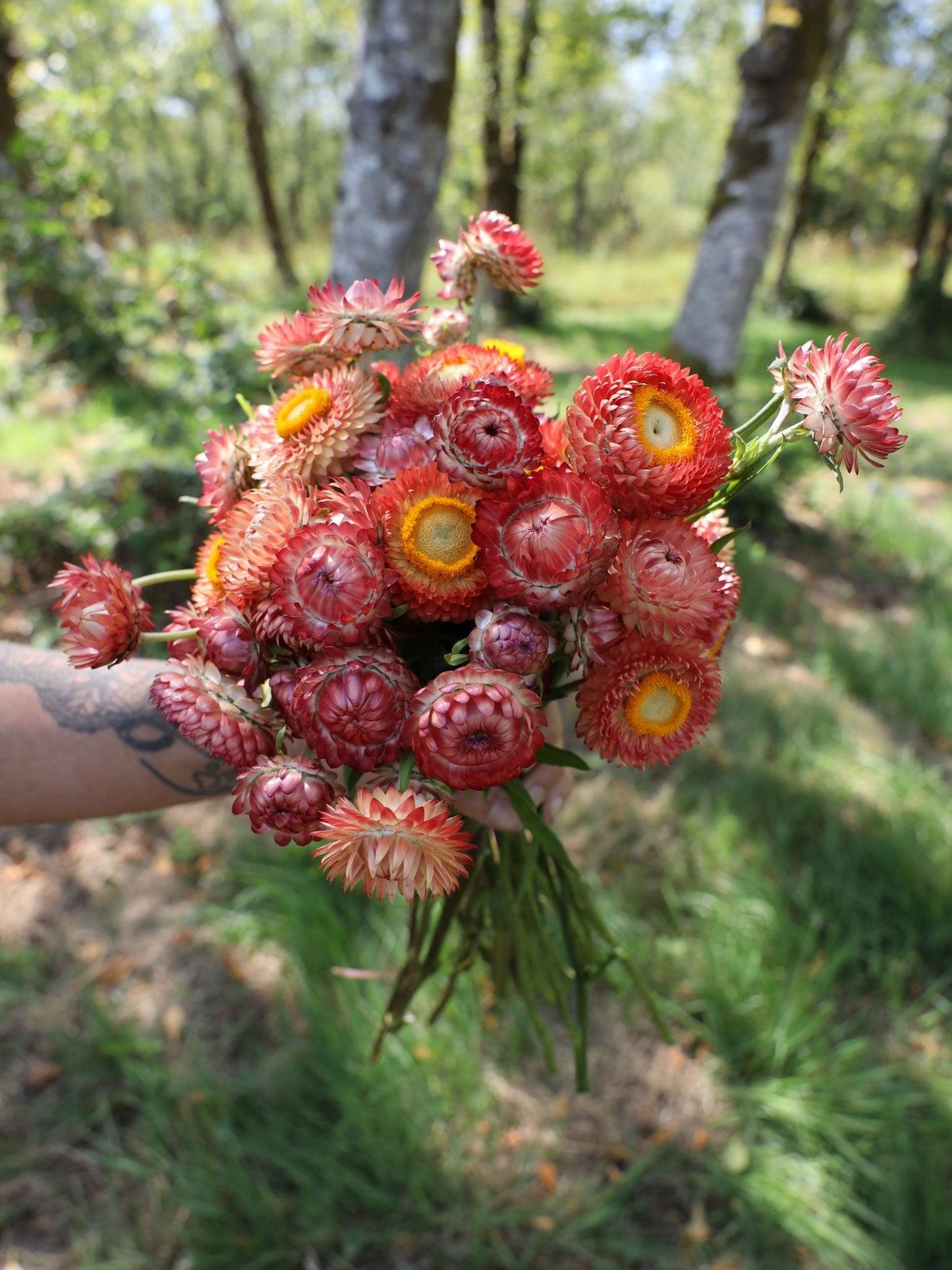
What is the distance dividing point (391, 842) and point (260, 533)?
336 mm

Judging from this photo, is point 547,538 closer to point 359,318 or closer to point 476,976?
point 359,318

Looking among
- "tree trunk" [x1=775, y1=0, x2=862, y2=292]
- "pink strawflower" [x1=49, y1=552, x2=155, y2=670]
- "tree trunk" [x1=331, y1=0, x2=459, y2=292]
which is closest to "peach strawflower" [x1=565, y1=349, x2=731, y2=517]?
"pink strawflower" [x1=49, y1=552, x2=155, y2=670]

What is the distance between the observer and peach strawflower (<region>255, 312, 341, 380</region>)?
0.93 m

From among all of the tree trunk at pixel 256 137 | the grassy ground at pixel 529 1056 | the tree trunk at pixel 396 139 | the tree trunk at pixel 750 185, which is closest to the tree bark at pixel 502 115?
the tree trunk at pixel 256 137

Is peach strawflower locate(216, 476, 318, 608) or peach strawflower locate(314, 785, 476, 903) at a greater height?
peach strawflower locate(216, 476, 318, 608)

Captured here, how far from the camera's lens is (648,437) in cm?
79

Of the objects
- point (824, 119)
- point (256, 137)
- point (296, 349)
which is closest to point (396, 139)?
point (296, 349)

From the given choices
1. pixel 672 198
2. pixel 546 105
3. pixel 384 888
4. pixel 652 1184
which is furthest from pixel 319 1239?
pixel 672 198

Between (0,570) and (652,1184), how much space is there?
3198mm

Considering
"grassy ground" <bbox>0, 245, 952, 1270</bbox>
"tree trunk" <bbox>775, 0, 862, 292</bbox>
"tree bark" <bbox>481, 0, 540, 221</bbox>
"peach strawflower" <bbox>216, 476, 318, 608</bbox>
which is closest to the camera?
"peach strawflower" <bbox>216, 476, 318, 608</bbox>

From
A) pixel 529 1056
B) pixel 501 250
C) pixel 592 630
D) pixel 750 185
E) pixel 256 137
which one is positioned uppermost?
pixel 256 137

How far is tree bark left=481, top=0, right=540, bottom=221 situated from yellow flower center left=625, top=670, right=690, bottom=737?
10.5 metres

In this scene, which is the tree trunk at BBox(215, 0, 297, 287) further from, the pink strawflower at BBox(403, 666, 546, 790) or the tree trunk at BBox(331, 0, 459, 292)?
the pink strawflower at BBox(403, 666, 546, 790)

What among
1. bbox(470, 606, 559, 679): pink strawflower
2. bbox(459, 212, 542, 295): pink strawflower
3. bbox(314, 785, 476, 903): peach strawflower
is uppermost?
bbox(459, 212, 542, 295): pink strawflower
